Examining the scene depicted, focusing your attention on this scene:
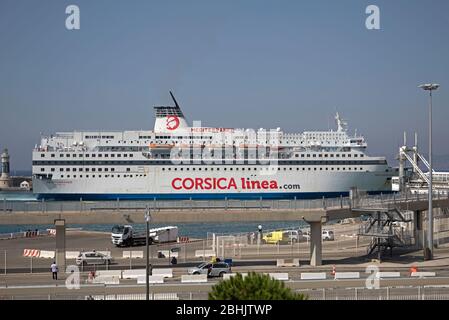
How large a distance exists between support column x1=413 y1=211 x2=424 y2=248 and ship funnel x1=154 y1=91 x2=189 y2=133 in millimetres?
37147

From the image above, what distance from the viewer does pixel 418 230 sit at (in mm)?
27953

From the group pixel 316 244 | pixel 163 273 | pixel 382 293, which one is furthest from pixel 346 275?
pixel 163 273

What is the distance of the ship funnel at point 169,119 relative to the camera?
6322 cm

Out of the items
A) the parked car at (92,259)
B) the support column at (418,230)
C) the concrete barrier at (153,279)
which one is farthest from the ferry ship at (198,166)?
the concrete barrier at (153,279)

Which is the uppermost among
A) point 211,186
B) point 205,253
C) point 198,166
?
point 198,166

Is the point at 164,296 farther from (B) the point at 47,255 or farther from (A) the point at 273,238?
(A) the point at 273,238

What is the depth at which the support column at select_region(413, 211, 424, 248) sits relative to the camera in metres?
27.3

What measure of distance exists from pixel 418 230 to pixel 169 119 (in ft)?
129

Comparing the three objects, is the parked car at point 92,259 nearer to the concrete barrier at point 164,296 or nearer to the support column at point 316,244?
the support column at point 316,244

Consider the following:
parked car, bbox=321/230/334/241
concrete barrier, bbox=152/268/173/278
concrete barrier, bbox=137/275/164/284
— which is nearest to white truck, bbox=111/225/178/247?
parked car, bbox=321/230/334/241

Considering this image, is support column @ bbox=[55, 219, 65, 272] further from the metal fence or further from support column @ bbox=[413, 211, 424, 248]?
support column @ bbox=[413, 211, 424, 248]

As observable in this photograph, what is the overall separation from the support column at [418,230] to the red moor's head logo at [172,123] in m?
37.6

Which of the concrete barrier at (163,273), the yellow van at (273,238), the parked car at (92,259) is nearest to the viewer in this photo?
the concrete barrier at (163,273)
